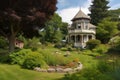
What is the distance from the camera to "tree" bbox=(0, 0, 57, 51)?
82.2 ft

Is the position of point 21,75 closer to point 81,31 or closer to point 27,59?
point 27,59

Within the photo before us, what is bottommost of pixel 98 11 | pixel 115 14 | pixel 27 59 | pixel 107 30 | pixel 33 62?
pixel 33 62

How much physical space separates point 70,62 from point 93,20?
4959 centimetres

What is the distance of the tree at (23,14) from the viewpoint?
2506 cm

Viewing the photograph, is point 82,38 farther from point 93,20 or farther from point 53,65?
point 53,65

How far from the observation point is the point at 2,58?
76.7 ft

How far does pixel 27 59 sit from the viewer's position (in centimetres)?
2112

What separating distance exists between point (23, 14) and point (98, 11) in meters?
48.2

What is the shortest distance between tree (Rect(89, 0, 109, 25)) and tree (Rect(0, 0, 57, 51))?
142 ft

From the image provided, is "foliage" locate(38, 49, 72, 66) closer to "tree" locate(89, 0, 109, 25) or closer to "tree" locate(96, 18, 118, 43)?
"tree" locate(96, 18, 118, 43)

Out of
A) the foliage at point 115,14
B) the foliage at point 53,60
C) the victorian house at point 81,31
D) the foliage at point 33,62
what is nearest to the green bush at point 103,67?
the foliage at point 33,62

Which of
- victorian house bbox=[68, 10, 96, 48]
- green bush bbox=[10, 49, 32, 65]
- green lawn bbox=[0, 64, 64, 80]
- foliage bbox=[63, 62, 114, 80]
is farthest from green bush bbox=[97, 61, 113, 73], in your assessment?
victorian house bbox=[68, 10, 96, 48]

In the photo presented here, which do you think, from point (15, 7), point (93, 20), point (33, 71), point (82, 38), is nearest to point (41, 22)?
point (15, 7)

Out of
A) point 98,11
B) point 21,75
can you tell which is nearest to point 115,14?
point 98,11
